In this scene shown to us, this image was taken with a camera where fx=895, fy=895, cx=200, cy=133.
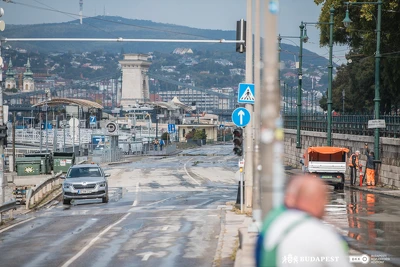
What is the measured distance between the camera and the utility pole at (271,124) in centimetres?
642

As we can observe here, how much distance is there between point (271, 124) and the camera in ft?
21.2

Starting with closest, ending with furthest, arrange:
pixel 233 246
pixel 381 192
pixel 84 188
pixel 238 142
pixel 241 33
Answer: pixel 233 246, pixel 238 142, pixel 241 33, pixel 84 188, pixel 381 192

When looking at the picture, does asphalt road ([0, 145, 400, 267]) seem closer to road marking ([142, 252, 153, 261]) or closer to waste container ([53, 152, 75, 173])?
road marking ([142, 252, 153, 261])

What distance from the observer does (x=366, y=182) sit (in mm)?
41125

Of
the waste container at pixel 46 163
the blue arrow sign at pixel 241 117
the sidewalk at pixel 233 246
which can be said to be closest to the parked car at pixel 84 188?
the blue arrow sign at pixel 241 117

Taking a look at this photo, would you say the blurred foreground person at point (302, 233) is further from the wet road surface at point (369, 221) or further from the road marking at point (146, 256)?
the road marking at point (146, 256)

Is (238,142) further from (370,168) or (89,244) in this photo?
(370,168)

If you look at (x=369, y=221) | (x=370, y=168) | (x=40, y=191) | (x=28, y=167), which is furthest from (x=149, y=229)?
(x=28, y=167)

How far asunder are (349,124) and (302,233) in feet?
155

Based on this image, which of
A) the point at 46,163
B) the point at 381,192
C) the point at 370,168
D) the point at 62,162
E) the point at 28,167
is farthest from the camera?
the point at 62,162

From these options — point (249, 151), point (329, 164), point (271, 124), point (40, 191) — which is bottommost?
point (40, 191)

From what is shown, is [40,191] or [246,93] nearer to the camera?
[246,93]

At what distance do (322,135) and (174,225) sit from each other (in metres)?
35.6

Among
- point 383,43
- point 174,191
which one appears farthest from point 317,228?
point 383,43
